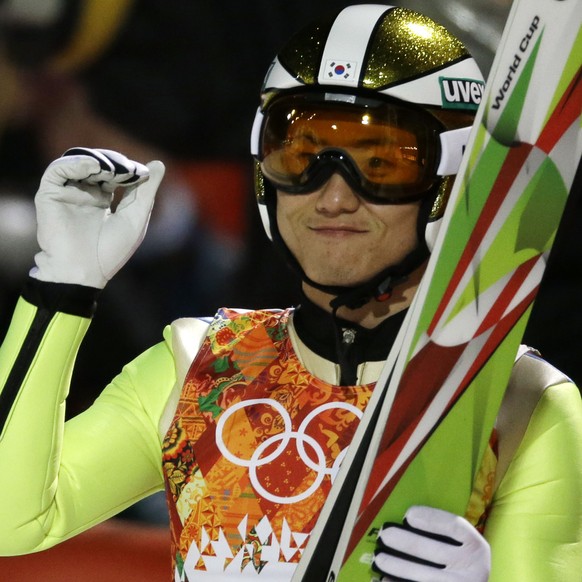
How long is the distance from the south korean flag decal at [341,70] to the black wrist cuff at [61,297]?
1.60 feet

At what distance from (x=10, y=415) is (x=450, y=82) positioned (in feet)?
2.72

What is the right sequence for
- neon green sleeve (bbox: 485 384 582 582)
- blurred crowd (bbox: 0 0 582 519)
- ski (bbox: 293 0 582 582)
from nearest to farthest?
ski (bbox: 293 0 582 582) → neon green sleeve (bbox: 485 384 582 582) → blurred crowd (bbox: 0 0 582 519)

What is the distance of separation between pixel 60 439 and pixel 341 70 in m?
0.70

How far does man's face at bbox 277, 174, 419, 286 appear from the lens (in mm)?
2115

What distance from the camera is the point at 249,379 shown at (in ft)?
7.25

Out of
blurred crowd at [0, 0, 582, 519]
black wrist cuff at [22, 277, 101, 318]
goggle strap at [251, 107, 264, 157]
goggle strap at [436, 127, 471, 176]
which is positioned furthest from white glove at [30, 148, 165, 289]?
blurred crowd at [0, 0, 582, 519]

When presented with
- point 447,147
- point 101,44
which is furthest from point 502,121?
point 101,44

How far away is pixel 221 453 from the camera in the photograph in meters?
2.14

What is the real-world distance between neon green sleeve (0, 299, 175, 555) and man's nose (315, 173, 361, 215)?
1.30 ft

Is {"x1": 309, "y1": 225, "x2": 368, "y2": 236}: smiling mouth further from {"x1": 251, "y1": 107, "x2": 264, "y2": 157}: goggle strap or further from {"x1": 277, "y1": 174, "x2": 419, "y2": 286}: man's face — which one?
{"x1": 251, "y1": 107, "x2": 264, "y2": 157}: goggle strap

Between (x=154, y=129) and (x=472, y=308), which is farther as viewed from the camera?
(x=154, y=129)

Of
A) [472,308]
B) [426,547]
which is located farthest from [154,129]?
[426,547]

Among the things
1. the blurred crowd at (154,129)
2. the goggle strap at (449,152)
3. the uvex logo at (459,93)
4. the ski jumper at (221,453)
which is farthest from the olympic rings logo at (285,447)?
the blurred crowd at (154,129)

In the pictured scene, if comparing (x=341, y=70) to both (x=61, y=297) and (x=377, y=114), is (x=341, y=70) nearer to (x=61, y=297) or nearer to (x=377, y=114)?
(x=377, y=114)
